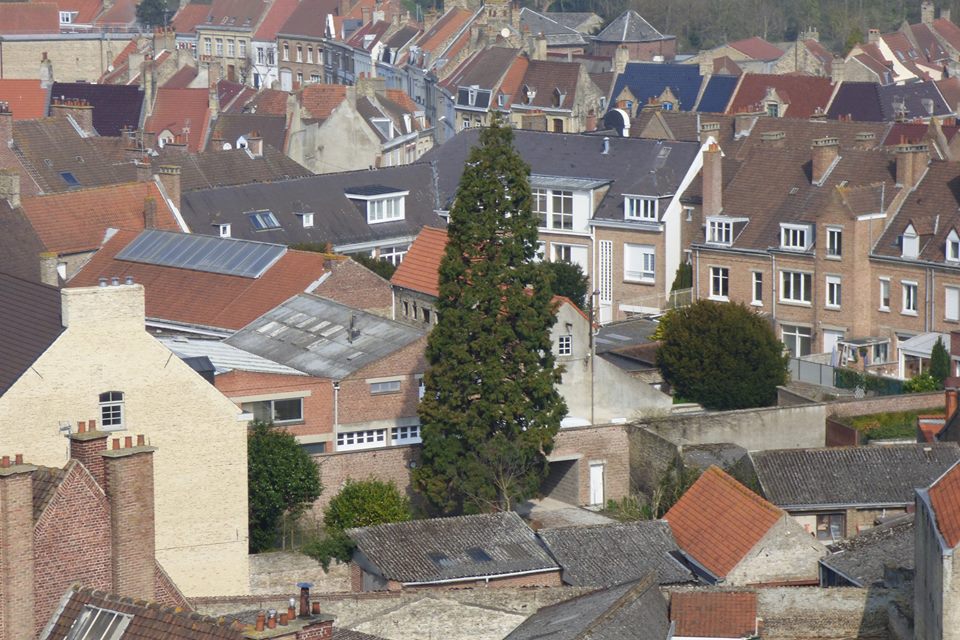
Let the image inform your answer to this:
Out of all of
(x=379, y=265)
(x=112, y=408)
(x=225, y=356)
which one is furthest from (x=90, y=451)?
(x=379, y=265)

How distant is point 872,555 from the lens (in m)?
41.7

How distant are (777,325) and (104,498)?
39646 mm

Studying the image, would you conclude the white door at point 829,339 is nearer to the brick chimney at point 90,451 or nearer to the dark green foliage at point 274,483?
the dark green foliage at point 274,483

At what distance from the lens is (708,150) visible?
221 feet

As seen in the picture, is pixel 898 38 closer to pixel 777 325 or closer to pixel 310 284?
pixel 777 325

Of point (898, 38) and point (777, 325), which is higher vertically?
point (898, 38)

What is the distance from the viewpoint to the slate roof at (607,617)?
34688mm

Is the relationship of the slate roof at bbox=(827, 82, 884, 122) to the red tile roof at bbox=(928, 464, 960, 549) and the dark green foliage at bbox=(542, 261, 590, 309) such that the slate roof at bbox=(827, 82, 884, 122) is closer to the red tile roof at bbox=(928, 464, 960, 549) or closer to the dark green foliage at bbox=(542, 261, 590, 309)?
the dark green foliage at bbox=(542, 261, 590, 309)

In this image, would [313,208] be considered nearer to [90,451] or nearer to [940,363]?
[940,363]

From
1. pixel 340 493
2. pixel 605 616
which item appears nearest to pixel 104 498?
pixel 605 616

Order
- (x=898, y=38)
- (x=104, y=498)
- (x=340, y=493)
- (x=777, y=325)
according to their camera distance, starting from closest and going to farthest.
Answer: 1. (x=104, y=498)
2. (x=340, y=493)
3. (x=777, y=325)
4. (x=898, y=38)

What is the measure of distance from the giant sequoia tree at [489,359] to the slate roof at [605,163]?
2317 cm

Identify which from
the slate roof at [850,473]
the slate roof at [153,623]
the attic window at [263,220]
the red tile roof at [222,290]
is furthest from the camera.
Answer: the attic window at [263,220]

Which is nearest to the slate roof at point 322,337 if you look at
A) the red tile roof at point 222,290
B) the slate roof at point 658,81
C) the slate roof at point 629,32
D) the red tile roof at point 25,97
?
the red tile roof at point 222,290
